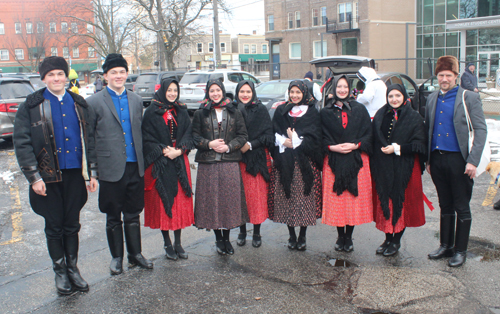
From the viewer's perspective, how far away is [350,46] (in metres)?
37.0

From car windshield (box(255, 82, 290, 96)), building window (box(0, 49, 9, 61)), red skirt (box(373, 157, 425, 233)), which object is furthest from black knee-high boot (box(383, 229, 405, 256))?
building window (box(0, 49, 9, 61))

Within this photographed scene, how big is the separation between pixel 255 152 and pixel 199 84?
12.6 meters

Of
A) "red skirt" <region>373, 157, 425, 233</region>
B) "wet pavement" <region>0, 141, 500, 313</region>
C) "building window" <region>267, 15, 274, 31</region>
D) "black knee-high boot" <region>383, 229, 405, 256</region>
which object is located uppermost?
"building window" <region>267, 15, 274, 31</region>

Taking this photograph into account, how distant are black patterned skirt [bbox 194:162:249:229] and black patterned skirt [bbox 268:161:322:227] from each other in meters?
0.43

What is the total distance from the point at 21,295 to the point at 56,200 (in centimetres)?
86

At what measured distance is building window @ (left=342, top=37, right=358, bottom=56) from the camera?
120 ft

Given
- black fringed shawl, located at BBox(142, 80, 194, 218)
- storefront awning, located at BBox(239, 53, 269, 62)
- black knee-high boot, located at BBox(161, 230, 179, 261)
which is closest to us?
black fringed shawl, located at BBox(142, 80, 194, 218)

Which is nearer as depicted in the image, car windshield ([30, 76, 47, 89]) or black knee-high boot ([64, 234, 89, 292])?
black knee-high boot ([64, 234, 89, 292])

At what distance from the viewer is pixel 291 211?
4.43 meters

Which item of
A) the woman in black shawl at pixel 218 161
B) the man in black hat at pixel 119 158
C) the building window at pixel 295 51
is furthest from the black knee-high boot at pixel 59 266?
the building window at pixel 295 51

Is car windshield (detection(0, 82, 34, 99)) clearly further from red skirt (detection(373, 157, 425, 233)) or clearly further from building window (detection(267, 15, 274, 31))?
building window (detection(267, 15, 274, 31))

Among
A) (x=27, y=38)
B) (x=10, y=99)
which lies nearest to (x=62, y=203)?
(x=10, y=99)

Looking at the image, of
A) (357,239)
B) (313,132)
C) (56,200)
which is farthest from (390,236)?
(56,200)

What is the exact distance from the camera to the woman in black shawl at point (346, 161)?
13.9 ft
